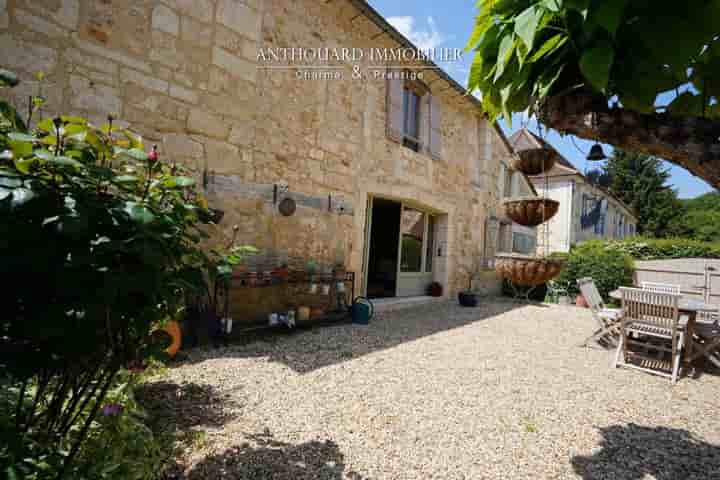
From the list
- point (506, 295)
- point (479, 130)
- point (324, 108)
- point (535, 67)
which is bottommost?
point (506, 295)

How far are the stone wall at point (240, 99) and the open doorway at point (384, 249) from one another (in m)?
0.84

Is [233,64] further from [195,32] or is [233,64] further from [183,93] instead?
[183,93]

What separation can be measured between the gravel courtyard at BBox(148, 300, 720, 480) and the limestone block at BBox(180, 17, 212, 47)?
10.6 feet

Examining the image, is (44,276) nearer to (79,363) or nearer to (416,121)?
(79,363)

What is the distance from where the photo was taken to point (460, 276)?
7.72m

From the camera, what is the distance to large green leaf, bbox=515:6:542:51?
92 cm

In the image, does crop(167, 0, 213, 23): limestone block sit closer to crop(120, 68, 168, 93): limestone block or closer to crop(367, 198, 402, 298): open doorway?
crop(120, 68, 168, 93): limestone block

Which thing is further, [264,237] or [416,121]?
[416,121]

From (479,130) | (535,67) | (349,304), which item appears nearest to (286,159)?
(349,304)

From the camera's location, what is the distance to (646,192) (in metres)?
20.0

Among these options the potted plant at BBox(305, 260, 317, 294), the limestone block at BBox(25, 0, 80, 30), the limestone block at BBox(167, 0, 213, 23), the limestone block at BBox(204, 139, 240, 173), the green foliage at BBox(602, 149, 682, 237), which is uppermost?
the green foliage at BBox(602, 149, 682, 237)

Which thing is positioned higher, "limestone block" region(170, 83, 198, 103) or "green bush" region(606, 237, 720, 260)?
"limestone block" region(170, 83, 198, 103)

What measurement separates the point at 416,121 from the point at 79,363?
661cm

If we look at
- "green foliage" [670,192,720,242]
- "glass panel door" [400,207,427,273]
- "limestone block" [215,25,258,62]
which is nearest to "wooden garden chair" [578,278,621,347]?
"glass panel door" [400,207,427,273]
